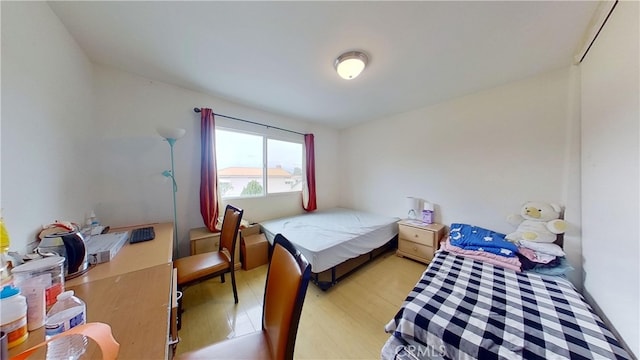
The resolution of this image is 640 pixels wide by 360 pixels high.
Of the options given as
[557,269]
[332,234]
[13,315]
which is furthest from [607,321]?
[13,315]

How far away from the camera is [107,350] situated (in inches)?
19.3

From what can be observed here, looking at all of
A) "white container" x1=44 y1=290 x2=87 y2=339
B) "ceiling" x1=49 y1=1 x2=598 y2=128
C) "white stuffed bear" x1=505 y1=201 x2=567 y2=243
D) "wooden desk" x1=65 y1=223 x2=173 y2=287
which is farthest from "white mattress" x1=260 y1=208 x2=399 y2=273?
"ceiling" x1=49 y1=1 x2=598 y2=128

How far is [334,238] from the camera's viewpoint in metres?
2.18

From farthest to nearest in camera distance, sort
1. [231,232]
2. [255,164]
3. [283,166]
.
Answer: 1. [283,166]
2. [255,164]
3. [231,232]

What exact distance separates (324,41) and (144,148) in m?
2.22

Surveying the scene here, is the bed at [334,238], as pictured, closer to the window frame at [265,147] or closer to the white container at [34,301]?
the window frame at [265,147]

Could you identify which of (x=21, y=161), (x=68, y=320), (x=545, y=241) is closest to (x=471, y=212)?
(x=545, y=241)

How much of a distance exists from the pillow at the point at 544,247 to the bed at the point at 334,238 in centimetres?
137

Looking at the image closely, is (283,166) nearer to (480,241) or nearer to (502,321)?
(480,241)

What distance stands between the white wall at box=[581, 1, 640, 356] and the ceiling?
0.33 meters

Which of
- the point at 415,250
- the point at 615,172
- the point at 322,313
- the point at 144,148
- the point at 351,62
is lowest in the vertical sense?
the point at 322,313

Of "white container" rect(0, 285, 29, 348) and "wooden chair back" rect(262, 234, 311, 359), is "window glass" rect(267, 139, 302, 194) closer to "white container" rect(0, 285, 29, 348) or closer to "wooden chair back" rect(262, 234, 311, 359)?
"wooden chair back" rect(262, 234, 311, 359)

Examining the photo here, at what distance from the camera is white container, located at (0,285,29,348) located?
1.77 ft

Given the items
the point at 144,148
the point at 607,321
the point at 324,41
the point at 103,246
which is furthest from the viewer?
the point at 144,148
